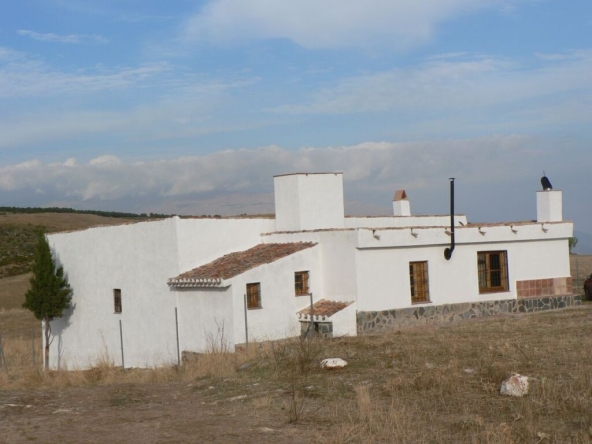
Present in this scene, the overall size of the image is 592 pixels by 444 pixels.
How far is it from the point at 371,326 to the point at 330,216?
4410 millimetres

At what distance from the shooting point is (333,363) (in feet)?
49.9

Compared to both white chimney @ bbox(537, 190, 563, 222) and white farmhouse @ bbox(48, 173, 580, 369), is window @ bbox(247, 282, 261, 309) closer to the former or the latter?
white farmhouse @ bbox(48, 173, 580, 369)

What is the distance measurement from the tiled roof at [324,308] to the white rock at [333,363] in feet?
21.7

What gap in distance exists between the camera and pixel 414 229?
2395 cm

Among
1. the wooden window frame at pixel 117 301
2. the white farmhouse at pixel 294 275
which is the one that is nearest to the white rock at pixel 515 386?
the white farmhouse at pixel 294 275

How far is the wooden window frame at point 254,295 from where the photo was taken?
21953 millimetres

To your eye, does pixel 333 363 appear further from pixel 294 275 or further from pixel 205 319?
pixel 294 275

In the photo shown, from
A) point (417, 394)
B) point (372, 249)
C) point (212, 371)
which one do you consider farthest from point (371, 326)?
point (417, 394)

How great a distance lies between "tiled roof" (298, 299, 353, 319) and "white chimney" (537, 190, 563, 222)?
30.4 feet

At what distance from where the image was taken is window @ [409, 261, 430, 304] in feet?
79.4

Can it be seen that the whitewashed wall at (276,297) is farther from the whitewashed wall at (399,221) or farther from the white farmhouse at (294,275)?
the whitewashed wall at (399,221)

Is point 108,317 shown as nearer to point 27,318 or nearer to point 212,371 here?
point 212,371

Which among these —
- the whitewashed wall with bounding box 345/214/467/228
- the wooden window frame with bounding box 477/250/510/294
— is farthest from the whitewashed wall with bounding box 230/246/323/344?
the wooden window frame with bounding box 477/250/510/294

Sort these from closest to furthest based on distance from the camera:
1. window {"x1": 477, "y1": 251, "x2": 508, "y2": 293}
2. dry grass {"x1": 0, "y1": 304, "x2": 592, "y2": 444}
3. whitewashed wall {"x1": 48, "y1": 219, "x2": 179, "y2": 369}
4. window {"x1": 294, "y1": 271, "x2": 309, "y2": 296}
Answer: dry grass {"x1": 0, "y1": 304, "x2": 592, "y2": 444}, window {"x1": 294, "y1": 271, "x2": 309, "y2": 296}, whitewashed wall {"x1": 48, "y1": 219, "x2": 179, "y2": 369}, window {"x1": 477, "y1": 251, "x2": 508, "y2": 293}
